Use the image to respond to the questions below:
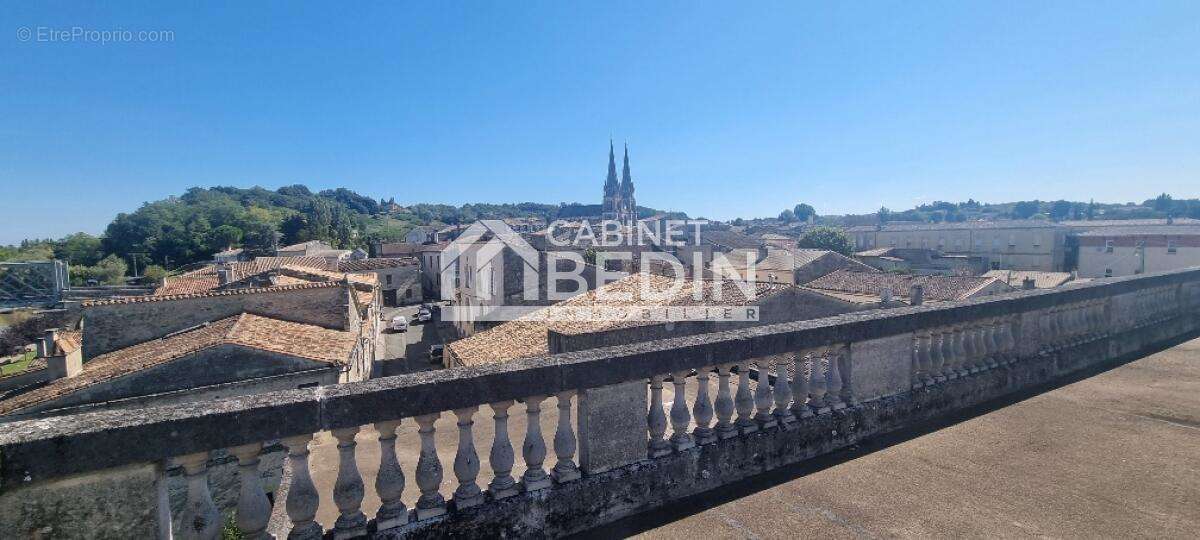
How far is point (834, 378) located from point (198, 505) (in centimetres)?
397

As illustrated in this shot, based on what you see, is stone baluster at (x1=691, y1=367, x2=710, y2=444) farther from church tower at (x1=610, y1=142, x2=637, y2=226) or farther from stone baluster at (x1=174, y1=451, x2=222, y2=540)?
church tower at (x1=610, y1=142, x2=637, y2=226)

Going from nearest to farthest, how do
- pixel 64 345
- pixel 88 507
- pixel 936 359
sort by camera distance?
1. pixel 88 507
2. pixel 936 359
3. pixel 64 345

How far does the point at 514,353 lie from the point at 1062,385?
44.1ft

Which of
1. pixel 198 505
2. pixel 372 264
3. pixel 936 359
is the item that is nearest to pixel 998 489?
pixel 936 359

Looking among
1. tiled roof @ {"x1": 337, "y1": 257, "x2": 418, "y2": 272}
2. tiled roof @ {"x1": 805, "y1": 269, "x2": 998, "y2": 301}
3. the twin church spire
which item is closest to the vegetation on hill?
tiled roof @ {"x1": 337, "y1": 257, "x2": 418, "y2": 272}

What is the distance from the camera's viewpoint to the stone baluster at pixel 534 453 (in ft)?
9.55

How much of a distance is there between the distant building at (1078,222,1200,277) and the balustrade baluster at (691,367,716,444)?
120 ft

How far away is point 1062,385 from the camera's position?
5086mm

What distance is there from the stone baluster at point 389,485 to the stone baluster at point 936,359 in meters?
4.28

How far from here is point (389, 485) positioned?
2658 millimetres

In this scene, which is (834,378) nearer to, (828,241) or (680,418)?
(680,418)

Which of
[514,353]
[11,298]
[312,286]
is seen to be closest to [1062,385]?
[514,353]

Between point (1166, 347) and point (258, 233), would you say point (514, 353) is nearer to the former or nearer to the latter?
point (1166, 347)

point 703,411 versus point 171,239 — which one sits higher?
point 171,239
